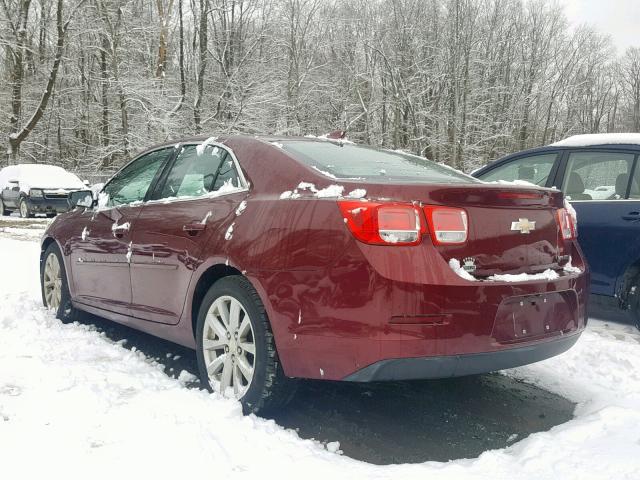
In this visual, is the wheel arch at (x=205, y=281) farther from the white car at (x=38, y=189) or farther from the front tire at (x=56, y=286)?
the white car at (x=38, y=189)

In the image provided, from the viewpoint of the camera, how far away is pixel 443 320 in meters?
2.62

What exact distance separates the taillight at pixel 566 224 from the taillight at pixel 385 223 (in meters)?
1.03

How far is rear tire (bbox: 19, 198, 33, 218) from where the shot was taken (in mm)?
17688

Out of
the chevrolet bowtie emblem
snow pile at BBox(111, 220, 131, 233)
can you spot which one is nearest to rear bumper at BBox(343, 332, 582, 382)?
the chevrolet bowtie emblem

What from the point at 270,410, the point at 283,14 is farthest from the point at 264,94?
the point at 270,410

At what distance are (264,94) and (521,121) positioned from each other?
19.8m

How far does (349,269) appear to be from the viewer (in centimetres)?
267

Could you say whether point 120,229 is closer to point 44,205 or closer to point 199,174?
point 199,174

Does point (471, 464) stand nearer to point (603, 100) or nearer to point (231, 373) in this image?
point (231, 373)

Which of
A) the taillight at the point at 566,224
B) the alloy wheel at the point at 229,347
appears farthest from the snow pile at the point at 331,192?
the taillight at the point at 566,224

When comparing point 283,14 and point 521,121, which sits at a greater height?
point 283,14

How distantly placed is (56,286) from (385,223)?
12.4ft

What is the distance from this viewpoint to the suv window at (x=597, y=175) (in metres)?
5.23

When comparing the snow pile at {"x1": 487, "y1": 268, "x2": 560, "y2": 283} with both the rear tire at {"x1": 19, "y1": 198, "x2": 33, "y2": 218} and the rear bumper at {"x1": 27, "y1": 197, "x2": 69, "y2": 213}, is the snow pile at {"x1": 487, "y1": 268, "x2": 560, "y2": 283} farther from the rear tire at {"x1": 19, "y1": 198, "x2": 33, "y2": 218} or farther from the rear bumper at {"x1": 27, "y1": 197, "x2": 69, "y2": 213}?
the rear tire at {"x1": 19, "y1": 198, "x2": 33, "y2": 218}
